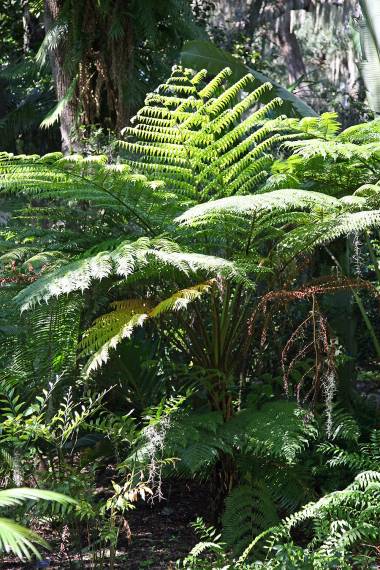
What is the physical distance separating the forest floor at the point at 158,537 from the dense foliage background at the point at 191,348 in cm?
1

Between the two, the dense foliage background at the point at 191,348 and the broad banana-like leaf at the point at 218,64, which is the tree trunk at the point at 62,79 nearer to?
the dense foliage background at the point at 191,348

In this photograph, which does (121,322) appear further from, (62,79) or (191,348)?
(62,79)

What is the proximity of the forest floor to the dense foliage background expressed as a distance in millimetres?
14

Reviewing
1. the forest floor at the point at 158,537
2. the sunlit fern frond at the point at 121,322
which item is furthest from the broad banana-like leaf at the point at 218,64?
the forest floor at the point at 158,537

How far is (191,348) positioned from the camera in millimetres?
4035

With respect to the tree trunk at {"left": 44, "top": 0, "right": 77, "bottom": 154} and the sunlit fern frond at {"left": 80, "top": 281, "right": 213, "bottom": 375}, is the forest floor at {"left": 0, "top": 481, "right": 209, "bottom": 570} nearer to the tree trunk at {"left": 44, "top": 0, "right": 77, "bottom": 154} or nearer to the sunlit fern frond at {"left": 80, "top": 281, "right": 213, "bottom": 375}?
the sunlit fern frond at {"left": 80, "top": 281, "right": 213, "bottom": 375}

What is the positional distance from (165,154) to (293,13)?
39.8 ft

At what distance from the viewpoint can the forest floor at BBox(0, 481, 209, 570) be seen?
3.41 metres

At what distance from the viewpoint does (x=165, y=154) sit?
409 centimetres

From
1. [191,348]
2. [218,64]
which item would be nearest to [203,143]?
[191,348]

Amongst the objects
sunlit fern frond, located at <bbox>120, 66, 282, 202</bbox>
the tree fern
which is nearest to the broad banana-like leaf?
sunlit fern frond, located at <bbox>120, 66, 282, 202</bbox>

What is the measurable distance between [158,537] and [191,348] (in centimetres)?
95

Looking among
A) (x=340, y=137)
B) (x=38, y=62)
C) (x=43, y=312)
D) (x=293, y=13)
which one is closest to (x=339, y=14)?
(x=293, y=13)

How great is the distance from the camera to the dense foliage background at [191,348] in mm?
3146
